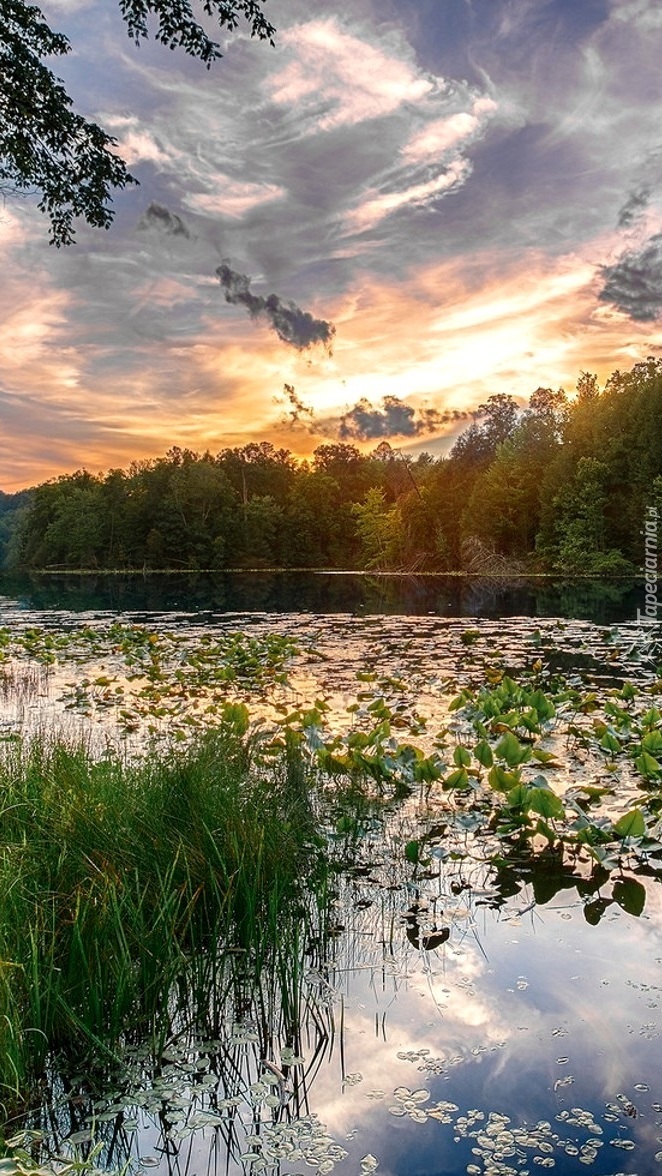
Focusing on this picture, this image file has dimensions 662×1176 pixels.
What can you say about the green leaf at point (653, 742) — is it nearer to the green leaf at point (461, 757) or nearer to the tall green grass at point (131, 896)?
the green leaf at point (461, 757)

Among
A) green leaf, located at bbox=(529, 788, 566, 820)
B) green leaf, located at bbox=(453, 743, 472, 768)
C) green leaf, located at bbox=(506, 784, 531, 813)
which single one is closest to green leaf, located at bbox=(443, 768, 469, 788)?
green leaf, located at bbox=(453, 743, 472, 768)

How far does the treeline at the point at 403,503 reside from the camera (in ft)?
181

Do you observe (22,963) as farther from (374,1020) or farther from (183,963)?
(374,1020)

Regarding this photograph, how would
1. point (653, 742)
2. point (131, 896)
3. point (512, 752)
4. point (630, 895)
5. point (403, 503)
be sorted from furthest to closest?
point (403, 503) < point (653, 742) < point (512, 752) < point (630, 895) < point (131, 896)

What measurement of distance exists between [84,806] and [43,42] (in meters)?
9.59

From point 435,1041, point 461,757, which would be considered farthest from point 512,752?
point 435,1041

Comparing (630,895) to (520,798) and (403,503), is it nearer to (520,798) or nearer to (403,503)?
(520,798)

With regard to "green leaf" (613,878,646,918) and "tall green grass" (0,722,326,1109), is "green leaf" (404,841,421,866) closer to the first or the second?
"tall green grass" (0,722,326,1109)

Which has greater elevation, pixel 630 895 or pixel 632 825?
pixel 632 825

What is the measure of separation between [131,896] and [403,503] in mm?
77123

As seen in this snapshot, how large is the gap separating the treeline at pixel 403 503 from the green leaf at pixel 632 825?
1933 inches

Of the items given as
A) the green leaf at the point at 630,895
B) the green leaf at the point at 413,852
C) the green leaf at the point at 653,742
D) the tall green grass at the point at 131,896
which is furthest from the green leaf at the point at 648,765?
the tall green grass at the point at 131,896

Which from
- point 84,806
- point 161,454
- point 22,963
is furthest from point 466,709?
point 161,454

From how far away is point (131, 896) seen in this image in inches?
153
